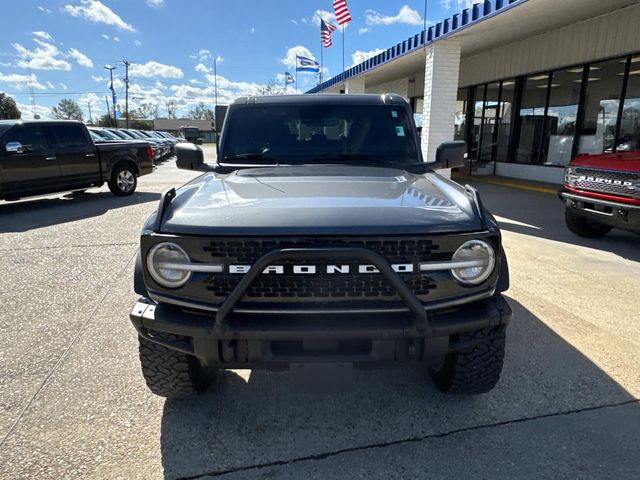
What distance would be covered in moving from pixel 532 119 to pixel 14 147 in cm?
1340

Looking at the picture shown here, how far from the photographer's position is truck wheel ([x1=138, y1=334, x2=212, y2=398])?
91.7 inches

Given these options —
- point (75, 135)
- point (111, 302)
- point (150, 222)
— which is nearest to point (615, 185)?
point (150, 222)

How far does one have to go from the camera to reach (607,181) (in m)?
5.58

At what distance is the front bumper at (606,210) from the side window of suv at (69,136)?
31.9 ft

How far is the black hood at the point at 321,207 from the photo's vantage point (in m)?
1.97

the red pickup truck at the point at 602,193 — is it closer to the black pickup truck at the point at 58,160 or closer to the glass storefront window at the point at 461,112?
the black pickup truck at the point at 58,160

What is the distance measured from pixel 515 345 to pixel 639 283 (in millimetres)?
2373

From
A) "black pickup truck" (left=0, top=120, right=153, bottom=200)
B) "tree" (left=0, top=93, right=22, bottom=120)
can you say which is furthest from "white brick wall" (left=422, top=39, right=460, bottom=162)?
"tree" (left=0, top=93, right=22, bottom=120)

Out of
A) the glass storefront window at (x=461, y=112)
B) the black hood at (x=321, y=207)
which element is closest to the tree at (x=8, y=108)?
the glass storefront window at (x=461, y=112)

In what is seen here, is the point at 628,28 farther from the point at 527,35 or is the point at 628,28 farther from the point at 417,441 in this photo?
the point at 417,441

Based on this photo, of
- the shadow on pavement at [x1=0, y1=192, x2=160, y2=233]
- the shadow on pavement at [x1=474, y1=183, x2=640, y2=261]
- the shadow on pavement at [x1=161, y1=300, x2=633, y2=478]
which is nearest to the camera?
the shadow on pavement at [x1=161, y1=300, x2=633, y2=478]

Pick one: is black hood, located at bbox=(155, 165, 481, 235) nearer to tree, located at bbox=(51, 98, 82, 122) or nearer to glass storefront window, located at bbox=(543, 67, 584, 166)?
glass storefront window, located at bbox=(543, 67, 584, 166)

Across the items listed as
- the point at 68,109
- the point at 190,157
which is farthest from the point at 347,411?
the point at 68,109

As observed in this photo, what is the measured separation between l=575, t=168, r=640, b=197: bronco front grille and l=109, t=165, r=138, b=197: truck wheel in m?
9.72
